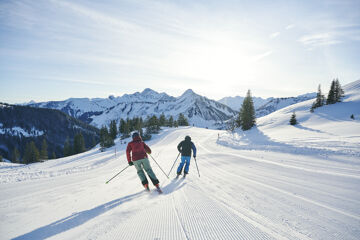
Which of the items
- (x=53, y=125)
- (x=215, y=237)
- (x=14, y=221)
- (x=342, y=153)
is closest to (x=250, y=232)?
(x=215, y=237)

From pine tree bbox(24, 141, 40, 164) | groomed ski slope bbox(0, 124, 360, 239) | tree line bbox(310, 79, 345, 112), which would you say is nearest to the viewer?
groomed ski slope bbox(0, 124, 360, 239)

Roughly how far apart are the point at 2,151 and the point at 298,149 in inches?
7320

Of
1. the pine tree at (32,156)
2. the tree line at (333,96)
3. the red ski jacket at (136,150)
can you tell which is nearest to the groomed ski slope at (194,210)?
the red ski jacket at (136,150)

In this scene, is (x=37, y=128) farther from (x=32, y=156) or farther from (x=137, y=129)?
(x=137, y=129)

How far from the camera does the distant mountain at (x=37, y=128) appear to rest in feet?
464

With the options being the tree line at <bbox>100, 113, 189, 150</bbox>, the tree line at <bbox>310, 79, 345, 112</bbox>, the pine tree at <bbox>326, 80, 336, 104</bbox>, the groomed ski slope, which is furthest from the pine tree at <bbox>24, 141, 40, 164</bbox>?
the pine tree at <bbox>326, 80, 336, 104</bbox>

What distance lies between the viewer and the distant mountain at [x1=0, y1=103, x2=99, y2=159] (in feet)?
464

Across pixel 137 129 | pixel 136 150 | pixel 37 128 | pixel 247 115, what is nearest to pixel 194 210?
pixel 136 150

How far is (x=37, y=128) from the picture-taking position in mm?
162750

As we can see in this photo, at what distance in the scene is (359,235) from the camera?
302 cm

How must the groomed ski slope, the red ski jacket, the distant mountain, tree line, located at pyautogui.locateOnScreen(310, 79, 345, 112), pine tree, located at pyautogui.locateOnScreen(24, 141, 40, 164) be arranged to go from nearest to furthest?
1. the groomed ski slope
2. the red ski jacket
3. tree line, located at pyautogui.locateOnScreen(310, 79, 345, 112)
4. pine tree, located at pyautogui.locateOnScreen(24, 141, 40, 164)
5. the distant mountain

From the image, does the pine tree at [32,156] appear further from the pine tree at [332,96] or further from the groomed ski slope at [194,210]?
the pine tree at [332,96]

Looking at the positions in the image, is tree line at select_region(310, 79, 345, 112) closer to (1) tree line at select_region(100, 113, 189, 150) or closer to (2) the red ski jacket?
(1) tree line at select_region(100, 113, 189, 150)

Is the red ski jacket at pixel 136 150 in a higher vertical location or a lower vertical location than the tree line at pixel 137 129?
higher
